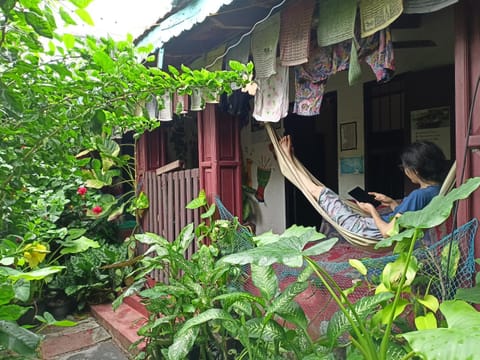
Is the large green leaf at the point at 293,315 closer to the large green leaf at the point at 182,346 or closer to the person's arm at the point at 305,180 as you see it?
the large green leaf at the point at 182,346

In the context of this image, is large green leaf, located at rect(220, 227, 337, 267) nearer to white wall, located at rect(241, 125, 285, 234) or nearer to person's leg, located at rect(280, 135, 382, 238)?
person's leg, located at rect(280, 135, 382, 238)

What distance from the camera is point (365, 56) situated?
75.0 inches

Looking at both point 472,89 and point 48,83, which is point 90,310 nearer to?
point 48,83

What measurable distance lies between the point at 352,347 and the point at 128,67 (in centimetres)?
121

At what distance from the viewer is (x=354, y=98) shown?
380 cm

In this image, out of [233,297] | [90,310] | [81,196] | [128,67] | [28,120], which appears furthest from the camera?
[81,196]

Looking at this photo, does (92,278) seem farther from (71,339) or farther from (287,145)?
(287,145)

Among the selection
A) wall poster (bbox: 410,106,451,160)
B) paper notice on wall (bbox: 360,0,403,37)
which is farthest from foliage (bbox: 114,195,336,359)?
wall poster (bbox: 410,106,451,160)

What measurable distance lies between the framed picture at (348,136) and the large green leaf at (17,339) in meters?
3.32

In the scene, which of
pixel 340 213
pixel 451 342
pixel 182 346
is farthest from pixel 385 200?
pixel 451 342

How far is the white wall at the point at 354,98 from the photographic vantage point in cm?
270

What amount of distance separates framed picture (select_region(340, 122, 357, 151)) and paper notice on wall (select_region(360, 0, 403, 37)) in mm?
2137

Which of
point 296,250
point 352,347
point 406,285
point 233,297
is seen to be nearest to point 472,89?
point 406,285

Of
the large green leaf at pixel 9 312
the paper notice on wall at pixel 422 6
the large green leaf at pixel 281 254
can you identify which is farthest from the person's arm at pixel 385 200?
the large green leaf at pixel 9 312
